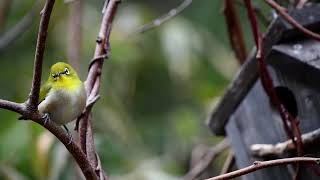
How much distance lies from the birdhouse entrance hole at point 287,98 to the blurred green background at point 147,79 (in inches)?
43.1

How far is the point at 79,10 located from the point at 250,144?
2.69ft

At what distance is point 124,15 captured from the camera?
14.1 feet

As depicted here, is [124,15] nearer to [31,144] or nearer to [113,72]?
[113,72]

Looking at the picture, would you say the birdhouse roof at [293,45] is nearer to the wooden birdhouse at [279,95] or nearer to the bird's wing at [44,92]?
the wooden birdhouse at [279,95]

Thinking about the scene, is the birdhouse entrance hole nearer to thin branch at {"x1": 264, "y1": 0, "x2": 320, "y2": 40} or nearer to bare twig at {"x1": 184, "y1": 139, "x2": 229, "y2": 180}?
thin branch at {"x1": 264, "y1": 0, "x2": 320, "y2": 40}

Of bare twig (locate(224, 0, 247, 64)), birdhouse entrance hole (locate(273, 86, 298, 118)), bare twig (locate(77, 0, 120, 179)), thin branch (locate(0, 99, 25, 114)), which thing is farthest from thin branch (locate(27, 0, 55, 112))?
bare twig (locate(224, 0, 247, 64))

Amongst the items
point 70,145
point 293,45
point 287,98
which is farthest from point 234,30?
point 70,145

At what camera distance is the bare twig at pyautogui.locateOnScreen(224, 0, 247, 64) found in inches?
92.8

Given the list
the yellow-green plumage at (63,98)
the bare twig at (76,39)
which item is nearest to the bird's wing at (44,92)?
the yellow-green plumage at (63,98)

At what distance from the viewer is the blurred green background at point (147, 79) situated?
145 inches

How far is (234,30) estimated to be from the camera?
7.91ft

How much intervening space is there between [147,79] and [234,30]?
2.16m

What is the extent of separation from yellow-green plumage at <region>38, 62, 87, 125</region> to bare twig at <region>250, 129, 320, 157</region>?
566mm

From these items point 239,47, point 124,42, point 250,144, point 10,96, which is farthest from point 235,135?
point 10,96
